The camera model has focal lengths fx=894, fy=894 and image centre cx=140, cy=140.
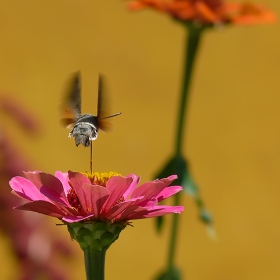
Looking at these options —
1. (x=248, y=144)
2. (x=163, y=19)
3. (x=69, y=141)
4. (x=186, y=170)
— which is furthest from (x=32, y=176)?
(x=163, y=19)

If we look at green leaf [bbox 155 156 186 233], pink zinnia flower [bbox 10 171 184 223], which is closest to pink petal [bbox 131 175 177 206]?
pink zinnia flower [bbox 10 171 184 223]

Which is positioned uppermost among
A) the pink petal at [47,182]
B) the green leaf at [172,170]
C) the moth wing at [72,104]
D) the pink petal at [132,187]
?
the green leaf at [172,170]

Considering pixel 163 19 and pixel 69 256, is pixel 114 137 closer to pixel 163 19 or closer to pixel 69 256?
pixel 163 19

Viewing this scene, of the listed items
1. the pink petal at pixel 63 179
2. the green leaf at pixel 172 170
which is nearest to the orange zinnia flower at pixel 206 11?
the green leaf at pixel 172 170

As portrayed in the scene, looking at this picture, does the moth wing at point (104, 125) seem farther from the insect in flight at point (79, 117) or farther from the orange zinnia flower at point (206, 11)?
the orange zinnia flower at point (206, 11)

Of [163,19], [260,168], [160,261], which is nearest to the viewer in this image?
[160,261]

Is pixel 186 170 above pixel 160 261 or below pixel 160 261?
below

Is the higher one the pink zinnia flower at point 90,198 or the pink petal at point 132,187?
the pink petal at point 132,187

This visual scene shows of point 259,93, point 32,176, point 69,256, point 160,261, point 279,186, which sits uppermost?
point 259,93
